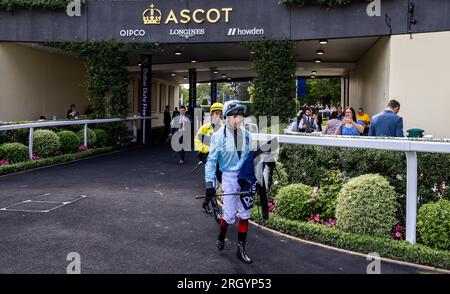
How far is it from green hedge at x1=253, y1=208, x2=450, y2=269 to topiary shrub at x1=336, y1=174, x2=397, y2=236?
0.41 ft

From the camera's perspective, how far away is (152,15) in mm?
17078

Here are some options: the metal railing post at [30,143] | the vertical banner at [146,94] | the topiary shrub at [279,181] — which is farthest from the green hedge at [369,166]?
the vertical banner at [146,94]

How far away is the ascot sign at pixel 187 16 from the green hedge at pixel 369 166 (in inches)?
390

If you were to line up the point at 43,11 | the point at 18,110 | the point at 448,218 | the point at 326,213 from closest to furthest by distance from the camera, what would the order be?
the point at 448,218
the point at 326,213
the point at 43,11
the point at 18,110

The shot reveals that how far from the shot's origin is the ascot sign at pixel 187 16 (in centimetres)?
1659

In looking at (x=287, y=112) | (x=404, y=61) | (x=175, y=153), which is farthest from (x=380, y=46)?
(x=175, y=153)

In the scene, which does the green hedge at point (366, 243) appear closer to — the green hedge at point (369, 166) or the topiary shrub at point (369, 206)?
the topiary shrub at point (369, 206)

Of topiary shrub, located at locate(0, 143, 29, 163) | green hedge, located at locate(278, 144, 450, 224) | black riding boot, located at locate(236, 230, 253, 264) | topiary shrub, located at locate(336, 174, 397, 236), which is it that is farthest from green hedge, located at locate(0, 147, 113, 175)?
topiary shrub, located at locate(336, 174, 397, 236)

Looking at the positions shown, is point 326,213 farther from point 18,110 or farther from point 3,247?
point 18,110

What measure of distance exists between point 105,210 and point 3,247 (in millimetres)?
2243

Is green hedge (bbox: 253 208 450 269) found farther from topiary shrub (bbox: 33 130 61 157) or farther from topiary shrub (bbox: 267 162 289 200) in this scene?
topiary shrub (bbox: 33 130 61 157)

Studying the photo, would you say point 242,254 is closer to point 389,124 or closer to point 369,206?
point 369,206

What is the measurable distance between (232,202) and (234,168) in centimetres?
39

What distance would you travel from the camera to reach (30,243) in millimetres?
5895
